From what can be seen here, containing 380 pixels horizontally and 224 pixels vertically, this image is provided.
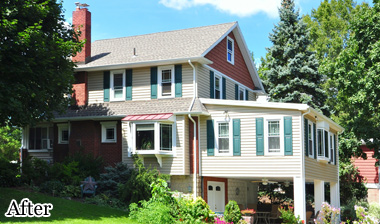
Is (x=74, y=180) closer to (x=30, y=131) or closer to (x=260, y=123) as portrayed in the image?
(x=30, y=131)

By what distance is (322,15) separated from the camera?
151 feet

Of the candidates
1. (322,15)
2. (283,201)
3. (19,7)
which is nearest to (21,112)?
(19,7)

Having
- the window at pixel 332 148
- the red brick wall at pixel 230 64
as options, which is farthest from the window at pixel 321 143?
the red brick wall at pixel 230 64

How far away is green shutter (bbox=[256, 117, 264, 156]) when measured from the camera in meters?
22.7

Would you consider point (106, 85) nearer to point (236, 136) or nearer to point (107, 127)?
point (107, 127)

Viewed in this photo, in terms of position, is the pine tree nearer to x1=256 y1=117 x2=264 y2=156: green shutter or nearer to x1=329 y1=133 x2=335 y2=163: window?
x1=329 y1=133 x2=335 y2=163: window

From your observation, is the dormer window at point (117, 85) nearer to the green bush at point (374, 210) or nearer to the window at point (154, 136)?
the window at point (154, 136)

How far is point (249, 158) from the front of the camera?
23.0 meters

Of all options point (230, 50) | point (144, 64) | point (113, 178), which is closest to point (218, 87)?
point (230, 50)

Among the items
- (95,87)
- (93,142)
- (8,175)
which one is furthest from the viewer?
(95,87)

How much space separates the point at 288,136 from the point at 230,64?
8468 mm

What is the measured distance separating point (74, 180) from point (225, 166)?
23.8 ft

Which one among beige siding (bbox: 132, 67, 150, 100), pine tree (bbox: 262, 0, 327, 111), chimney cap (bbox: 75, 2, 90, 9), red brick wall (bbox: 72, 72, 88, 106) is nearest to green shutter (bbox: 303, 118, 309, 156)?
beige siding (bbox: 132, 67, 150, 100)

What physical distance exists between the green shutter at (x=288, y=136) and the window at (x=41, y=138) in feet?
43.4
